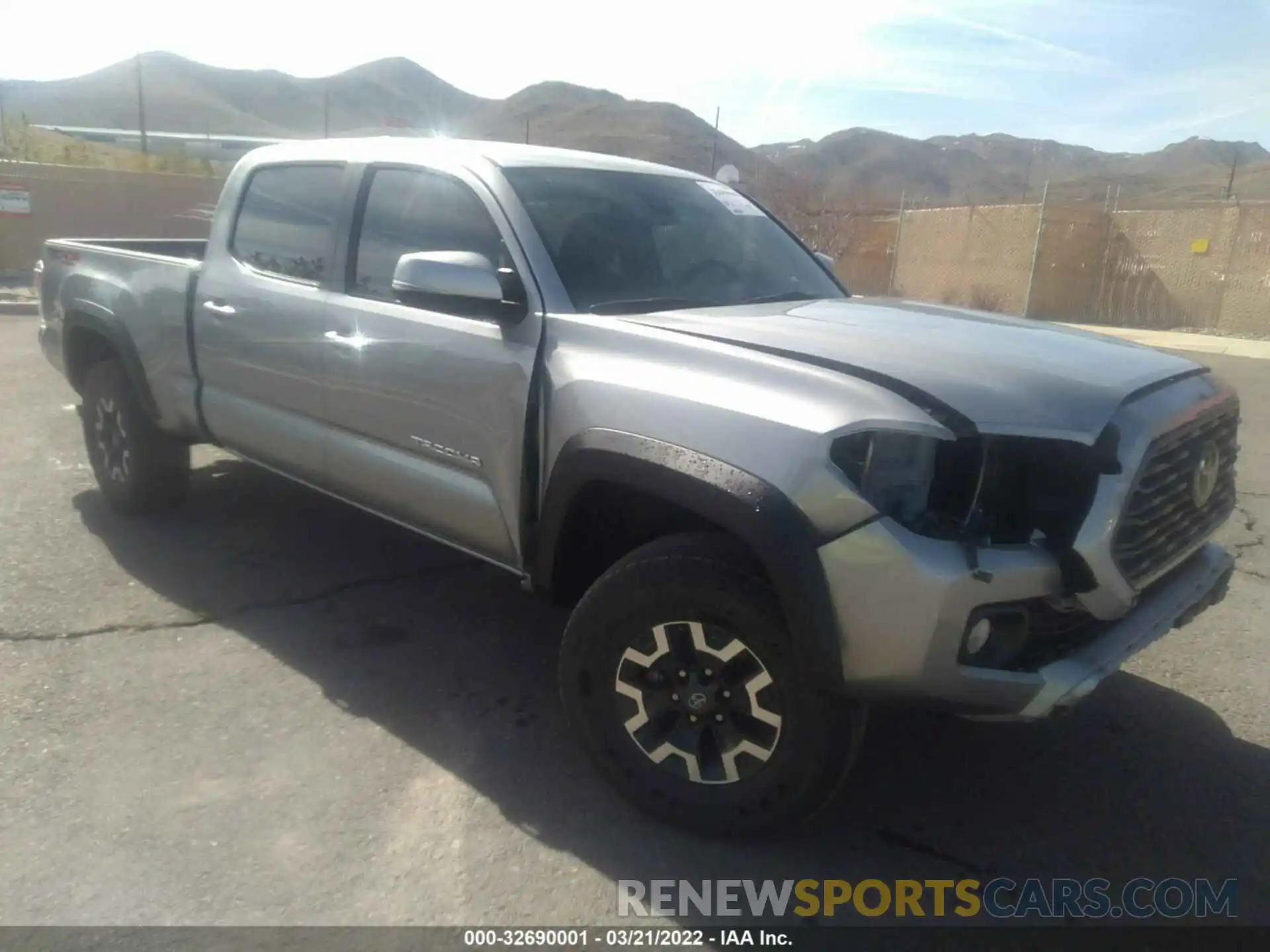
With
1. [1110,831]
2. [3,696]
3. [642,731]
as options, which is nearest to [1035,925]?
[1110,831]

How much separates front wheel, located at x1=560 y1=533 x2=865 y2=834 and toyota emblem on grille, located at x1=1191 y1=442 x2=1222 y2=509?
1224 mm

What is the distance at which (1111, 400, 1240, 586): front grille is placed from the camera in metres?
2.53

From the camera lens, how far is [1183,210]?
792 inches

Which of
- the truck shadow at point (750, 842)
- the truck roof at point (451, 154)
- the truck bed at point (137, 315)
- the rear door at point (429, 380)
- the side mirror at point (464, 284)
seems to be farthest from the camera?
the truck bed at point (137, 315)

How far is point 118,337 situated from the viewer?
4844mm

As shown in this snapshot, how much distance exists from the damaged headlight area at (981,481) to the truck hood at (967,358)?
68mm

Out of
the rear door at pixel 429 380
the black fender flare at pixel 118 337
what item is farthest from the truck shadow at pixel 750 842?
the black fender flare at pixel 118 337

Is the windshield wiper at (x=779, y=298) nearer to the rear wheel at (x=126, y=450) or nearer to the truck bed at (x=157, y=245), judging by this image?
the rear wheel at (x=126, y=450)

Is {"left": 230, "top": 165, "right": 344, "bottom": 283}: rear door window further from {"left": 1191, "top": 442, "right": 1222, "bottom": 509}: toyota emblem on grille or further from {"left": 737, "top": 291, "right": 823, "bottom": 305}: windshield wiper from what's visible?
{"left": 1191, "top": 442, "right": 1222, "bottom": 509}: toyota emblem on grille

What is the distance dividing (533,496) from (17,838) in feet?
5.44

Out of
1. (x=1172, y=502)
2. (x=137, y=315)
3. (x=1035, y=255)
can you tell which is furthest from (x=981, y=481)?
(x=1035, y=255)

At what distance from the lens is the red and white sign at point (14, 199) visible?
1742 cm

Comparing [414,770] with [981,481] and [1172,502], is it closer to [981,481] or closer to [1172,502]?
[981,481]

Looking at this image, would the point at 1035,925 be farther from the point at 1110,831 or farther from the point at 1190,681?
the point at 1190,681
